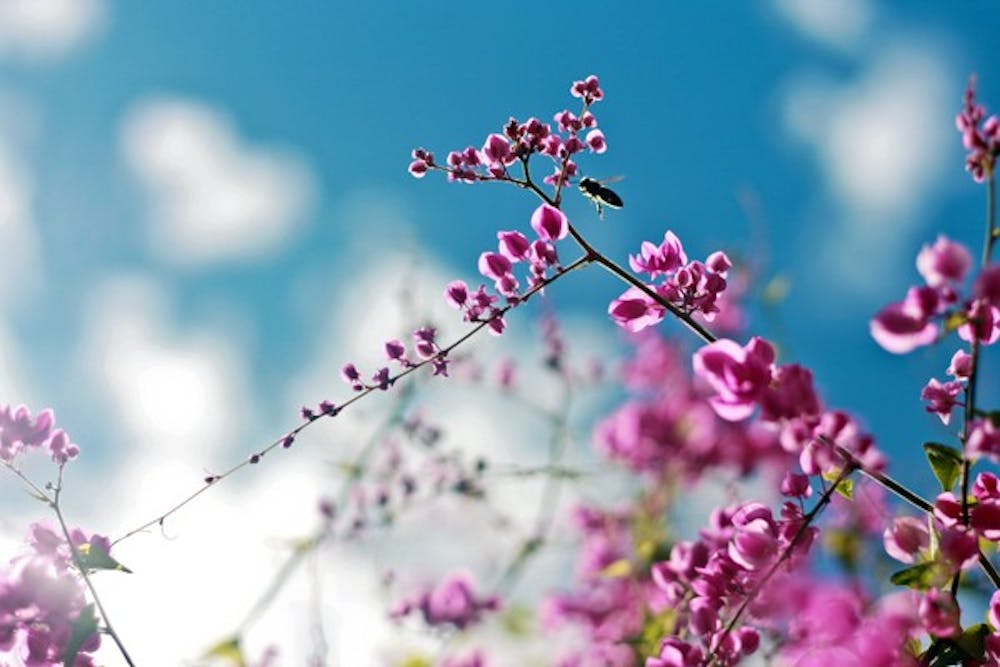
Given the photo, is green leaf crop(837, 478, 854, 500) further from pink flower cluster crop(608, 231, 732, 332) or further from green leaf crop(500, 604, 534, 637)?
green leaf crop(500, 604, 534, 637)

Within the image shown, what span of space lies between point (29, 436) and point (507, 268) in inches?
36.7

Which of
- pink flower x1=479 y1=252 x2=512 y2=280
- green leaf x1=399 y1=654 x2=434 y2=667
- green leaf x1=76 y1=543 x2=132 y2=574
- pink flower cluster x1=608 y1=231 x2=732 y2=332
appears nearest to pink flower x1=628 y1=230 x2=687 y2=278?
pink flower cluster x1=608 y1=231 x2=732 y2=332

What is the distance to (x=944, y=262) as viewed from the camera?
1.27 metres

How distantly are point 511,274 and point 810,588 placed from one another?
0.85m

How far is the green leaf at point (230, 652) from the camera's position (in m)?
2.78

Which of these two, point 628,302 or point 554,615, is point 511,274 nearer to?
point 628,302

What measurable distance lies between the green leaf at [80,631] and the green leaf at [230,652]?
3.88 ft

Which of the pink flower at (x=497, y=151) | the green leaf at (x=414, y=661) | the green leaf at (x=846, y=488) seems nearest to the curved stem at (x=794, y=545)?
the green leaf at (x=846, y=488)

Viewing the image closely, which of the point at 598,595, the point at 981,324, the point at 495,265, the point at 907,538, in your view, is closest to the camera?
the point at 981,324

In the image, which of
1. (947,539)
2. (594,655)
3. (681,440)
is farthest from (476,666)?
(947,539)

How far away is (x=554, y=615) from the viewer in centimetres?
398

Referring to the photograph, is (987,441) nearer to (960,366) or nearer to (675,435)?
(960,366)

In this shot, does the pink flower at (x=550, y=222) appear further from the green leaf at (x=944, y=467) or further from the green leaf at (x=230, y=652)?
the green leaf at (x=230, y=652)

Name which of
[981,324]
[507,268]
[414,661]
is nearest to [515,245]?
[507,268]
